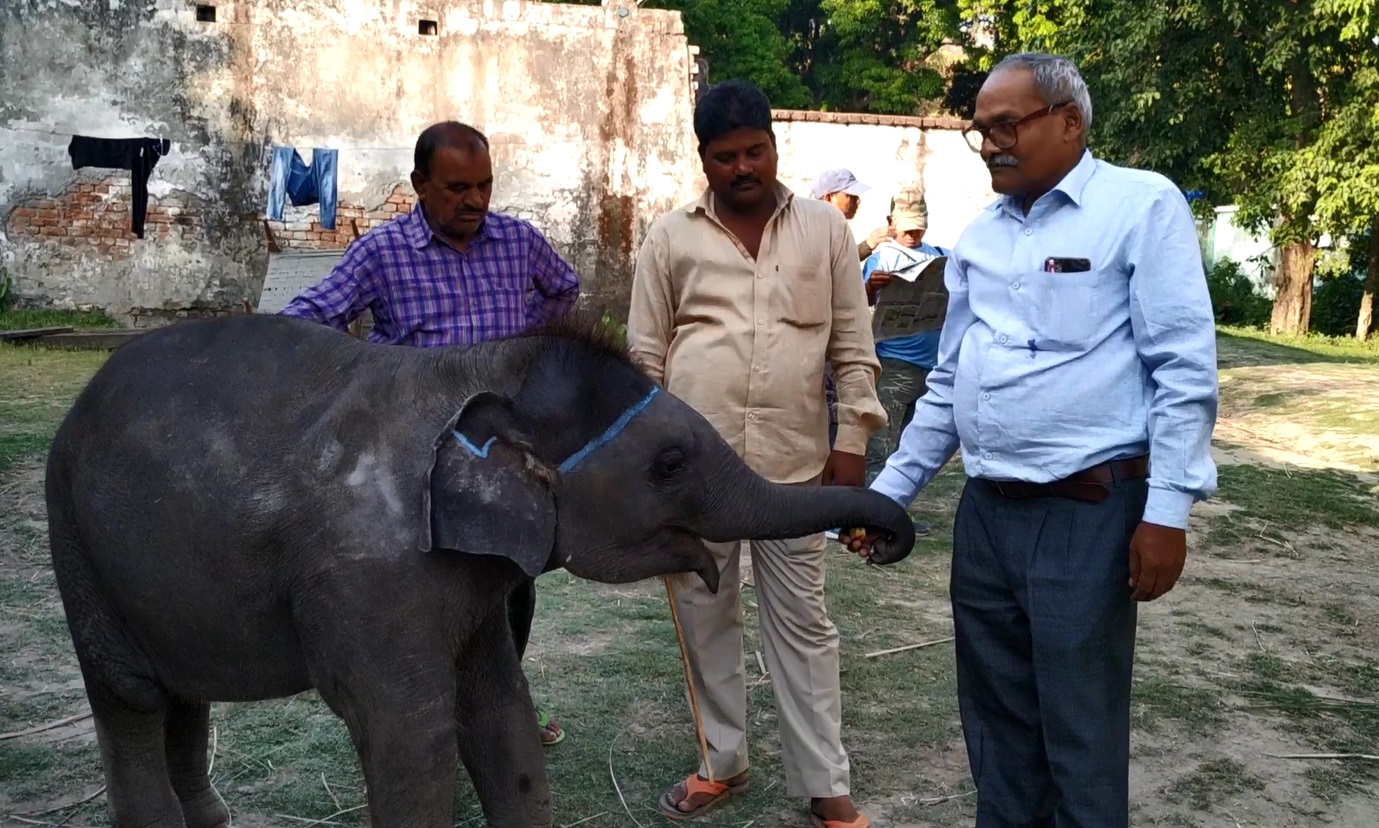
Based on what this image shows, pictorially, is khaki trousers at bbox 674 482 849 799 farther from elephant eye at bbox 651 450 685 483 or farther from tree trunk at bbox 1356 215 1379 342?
tree trunk at bbox 1356 215 1379 342

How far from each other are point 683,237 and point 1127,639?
167 cm

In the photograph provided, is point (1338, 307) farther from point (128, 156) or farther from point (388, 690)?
point (388, 690)

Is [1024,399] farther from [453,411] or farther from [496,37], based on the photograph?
[496,37]

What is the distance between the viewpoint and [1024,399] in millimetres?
2762

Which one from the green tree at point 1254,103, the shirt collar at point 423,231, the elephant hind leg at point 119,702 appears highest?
the green tree at point 1254,103

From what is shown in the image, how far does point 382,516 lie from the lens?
104 inches

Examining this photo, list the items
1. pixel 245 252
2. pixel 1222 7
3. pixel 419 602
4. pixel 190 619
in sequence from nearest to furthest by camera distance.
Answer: pixel 419 602
pixel 190 619
pixel 245 252
pixel 1222 7

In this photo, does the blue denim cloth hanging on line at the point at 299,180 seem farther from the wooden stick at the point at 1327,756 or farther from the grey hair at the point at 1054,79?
the grey hair at the point at 1054,79

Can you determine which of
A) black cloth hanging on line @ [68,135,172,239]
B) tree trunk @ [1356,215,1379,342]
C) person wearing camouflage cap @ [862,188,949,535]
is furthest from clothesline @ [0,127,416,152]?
tree trunk @ [1356,215,1379,342]

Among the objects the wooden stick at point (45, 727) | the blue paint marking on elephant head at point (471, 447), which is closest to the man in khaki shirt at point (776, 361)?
the blue paint marking on elephant head at point (471, 447)

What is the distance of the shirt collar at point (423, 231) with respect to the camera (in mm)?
3605

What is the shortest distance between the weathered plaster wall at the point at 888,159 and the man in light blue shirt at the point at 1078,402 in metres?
14.5

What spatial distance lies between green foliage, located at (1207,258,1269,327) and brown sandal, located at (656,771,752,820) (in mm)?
20996

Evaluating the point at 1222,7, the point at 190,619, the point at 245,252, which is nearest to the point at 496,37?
the point at 245,252
